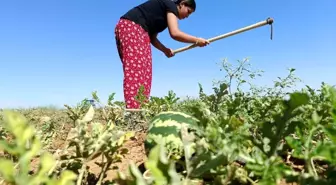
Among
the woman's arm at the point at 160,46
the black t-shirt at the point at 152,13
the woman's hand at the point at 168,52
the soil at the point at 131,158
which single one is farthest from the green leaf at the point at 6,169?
the woman's hand at the point at 168,52

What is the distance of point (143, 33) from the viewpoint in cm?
588

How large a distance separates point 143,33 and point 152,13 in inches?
11.4

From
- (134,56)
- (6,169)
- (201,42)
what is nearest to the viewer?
(6,169)

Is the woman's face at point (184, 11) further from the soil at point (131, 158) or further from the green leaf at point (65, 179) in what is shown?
the green leaf at point (65, 179)

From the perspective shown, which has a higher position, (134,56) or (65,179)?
(134,56)

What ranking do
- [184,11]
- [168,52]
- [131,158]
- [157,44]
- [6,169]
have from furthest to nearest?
[168,52] → [157,44] → [184,11] → [131,158] → [6,169]

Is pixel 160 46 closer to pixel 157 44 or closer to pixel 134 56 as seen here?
pixel 157 44

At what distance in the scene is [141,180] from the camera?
937 mm

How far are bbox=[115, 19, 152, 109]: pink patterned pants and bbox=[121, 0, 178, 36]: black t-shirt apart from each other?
9 cm

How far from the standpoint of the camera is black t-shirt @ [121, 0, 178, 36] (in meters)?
5.85

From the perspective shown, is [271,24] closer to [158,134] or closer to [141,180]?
[158,134]

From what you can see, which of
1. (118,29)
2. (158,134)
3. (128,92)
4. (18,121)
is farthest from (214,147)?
(118,29)

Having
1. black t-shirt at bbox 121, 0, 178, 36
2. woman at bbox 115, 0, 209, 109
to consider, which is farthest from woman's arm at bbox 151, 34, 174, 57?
black t-shirt at bbox 121, 0, 178, 36

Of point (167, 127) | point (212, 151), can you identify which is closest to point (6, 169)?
point (212, 151)
